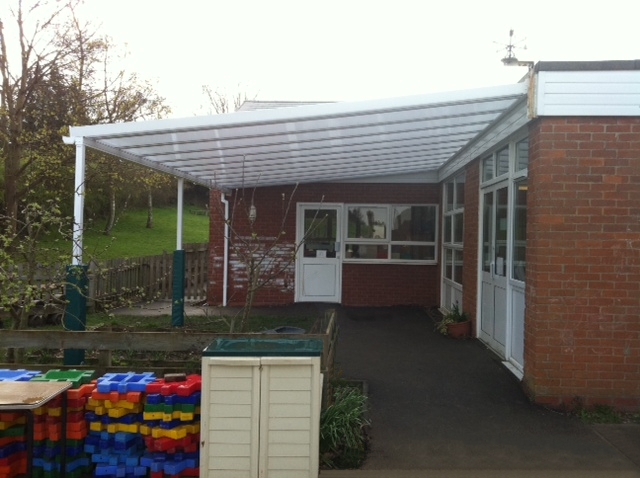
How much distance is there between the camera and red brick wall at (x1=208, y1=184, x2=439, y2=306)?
497 inches

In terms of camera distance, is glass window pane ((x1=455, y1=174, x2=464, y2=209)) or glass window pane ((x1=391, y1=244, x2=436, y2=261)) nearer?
glass window pane ((x1=455, y1=174, x2=464, y2=209))

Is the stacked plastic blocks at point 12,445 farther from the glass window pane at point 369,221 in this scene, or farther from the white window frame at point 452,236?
the glass window pane at point 369,221

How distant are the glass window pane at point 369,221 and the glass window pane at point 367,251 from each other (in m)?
0.21

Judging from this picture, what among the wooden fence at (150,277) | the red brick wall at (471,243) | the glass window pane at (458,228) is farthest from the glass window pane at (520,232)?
the wooden fence at (150,277)

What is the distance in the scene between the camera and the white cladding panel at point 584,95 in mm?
5387

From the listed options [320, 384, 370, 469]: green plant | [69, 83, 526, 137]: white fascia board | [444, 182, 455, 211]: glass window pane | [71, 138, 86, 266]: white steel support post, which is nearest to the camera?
[320, 384, 370, 469]: green plant

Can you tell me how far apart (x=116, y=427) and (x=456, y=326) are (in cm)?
598

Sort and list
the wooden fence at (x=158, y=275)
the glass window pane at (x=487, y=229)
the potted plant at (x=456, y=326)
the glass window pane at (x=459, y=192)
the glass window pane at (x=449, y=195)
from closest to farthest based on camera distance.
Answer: the glass window pane at (x=487, y=229), the potted plant at (x=456, y=326), the glass window pane at (x=459, y=192), the glass window pane at (x=449, y=195), the wooden fence at (x=158, y=275)

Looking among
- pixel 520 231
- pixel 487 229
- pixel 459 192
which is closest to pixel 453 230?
pixel 459 192

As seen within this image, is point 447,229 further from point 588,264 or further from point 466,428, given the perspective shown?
point 466,428

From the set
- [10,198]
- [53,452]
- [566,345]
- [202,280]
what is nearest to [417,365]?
[566,345]

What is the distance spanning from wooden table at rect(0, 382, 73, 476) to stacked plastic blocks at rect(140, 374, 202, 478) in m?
0.57

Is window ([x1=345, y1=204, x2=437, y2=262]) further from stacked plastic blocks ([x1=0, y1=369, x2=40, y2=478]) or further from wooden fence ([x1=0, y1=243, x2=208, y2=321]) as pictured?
stacked plastic blocks ([x1=0, y1=369, x2=40, y2=478])

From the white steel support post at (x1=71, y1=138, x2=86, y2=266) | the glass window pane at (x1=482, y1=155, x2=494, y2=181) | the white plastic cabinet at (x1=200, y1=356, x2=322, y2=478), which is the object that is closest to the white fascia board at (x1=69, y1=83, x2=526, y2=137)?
the white steel support post at (x1=71, y1=138, x2=86, y2=266)
